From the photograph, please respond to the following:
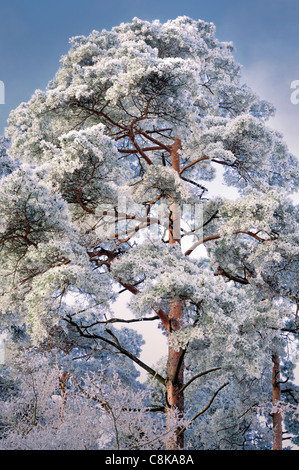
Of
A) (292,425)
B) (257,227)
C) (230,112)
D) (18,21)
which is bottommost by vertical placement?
(292,425)

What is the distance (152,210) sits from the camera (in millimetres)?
10797

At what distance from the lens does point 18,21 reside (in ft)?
60.8

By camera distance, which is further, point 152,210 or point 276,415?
point 276,415

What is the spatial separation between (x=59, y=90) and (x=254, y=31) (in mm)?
7911

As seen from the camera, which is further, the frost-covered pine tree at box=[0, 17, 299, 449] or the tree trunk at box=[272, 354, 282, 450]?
the tree trunk at box=[272, 354, 282, 450]

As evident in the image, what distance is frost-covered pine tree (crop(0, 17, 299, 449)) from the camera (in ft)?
20.3

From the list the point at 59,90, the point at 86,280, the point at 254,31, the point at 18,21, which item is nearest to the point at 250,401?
the point at 86,280

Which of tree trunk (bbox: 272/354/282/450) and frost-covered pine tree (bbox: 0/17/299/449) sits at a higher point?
frost-covered pine tree (bbox: 0/17/299/449)

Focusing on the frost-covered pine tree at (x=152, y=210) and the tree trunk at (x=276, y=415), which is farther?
the tree trunk at (x=276, y=415)

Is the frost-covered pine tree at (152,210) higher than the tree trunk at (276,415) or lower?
higher

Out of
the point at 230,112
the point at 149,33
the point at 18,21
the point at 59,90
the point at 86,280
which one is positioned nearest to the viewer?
the point at 86,280

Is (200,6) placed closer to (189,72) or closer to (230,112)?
(230,112)

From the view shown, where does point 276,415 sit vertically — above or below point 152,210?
below

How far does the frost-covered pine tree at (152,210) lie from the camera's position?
6184 millimetres
